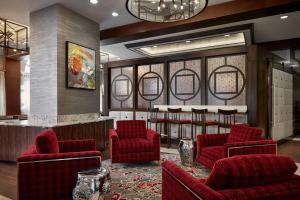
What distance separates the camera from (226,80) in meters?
6.63

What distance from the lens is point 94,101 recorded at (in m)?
5.50

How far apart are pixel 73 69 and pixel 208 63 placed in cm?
416

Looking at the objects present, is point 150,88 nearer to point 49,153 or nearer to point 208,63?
point 208,63

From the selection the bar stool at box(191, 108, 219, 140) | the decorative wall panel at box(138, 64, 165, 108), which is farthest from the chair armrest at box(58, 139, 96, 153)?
the decorative wall panel at box(138, 64, 165, 108)

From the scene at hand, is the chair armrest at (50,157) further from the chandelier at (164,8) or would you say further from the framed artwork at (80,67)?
the framed artwork at (80,67)

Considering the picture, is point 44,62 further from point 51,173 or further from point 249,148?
point 249,148

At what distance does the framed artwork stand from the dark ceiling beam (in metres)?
1.02

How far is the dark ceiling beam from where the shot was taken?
396 centimetres

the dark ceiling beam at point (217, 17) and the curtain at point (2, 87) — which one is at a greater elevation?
the dark ceiling beam at point (217, 17)

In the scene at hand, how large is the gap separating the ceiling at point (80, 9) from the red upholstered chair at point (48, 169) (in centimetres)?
304

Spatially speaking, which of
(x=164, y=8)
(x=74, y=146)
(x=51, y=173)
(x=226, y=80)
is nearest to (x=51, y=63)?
(x=74, y=146)

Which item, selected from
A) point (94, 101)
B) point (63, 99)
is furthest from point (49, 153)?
point (94, 101)

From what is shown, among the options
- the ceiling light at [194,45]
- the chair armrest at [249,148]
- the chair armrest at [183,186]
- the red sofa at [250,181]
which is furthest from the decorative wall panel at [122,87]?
the red sofa at [250,181]

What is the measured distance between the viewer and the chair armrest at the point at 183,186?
123cm
